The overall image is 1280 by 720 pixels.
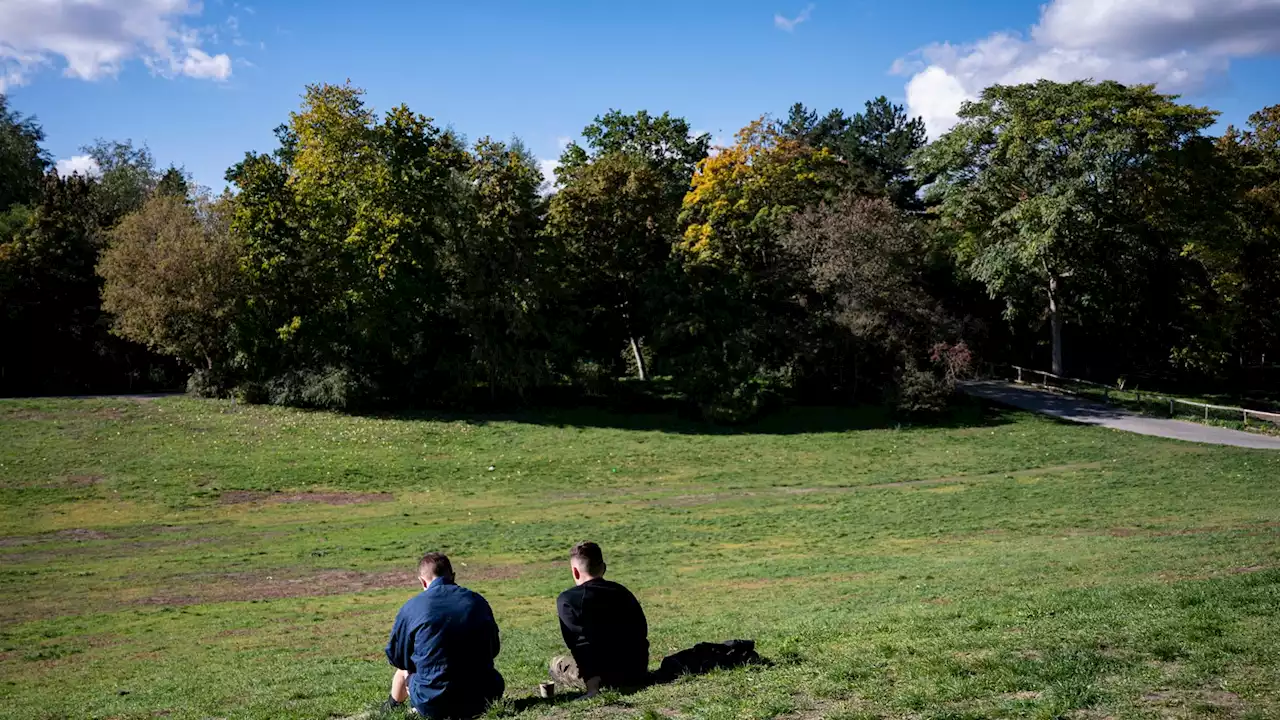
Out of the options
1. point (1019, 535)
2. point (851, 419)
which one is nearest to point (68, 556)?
point (1019, 535)

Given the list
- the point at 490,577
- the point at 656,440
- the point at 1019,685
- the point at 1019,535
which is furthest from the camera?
the point at 656,440

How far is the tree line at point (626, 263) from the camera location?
1738 inches

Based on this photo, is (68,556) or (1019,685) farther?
(68,556)

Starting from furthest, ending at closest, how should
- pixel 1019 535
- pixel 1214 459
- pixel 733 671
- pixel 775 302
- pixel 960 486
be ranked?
pixel 775 302 < pixel 1214 459 < pixel 960 486 < pixel 1019 535 < pixel 733 671

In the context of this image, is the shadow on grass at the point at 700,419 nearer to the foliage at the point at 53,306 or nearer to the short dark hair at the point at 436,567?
the foliage at the point at 53,306

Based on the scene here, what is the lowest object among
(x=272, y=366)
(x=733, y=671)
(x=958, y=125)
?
(x=733, y=671)

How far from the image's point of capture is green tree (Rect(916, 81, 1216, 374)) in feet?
162

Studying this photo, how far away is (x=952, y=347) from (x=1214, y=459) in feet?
45.5

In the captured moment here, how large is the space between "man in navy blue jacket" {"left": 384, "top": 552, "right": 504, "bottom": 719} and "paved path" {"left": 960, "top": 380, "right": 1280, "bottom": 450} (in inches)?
1453

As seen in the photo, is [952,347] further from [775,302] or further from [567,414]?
[567,414]

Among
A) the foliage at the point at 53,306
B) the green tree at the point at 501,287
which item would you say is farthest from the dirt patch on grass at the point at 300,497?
the foliage at the point at 53,306

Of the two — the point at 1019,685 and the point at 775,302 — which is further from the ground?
the point at 775,302

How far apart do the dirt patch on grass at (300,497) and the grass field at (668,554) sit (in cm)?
15

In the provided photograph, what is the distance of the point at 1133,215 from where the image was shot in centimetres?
5197
